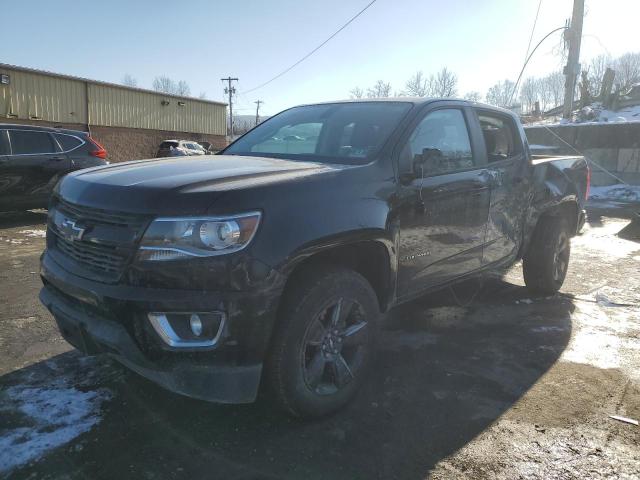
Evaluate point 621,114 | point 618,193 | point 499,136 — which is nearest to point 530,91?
point 621,114

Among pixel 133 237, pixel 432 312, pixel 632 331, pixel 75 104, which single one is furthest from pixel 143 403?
pixel 75 104

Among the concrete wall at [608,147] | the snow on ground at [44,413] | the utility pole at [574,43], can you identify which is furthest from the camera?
the utility pole at [574,43]

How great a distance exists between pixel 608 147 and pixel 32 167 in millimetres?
15751

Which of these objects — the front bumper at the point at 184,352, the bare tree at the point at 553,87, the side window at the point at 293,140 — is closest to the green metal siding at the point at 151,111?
the side window at the point at 293,140

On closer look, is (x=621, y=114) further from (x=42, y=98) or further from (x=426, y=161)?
(x=42, y=98)

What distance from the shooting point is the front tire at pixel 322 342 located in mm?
2514

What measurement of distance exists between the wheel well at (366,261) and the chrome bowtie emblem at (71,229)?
1.12m

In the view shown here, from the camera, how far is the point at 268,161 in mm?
3240

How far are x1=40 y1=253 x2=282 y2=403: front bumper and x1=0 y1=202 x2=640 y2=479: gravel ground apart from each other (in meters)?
0.41

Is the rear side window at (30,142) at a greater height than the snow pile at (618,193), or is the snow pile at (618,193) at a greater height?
the rear side window at (30,142)

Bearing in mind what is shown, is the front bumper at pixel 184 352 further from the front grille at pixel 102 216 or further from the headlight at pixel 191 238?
the front grille at pixel 102 216

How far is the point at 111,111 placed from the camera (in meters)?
25.5

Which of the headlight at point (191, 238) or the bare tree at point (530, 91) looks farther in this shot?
the bare tree at point (530, 91)

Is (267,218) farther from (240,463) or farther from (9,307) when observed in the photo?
(9,307)
